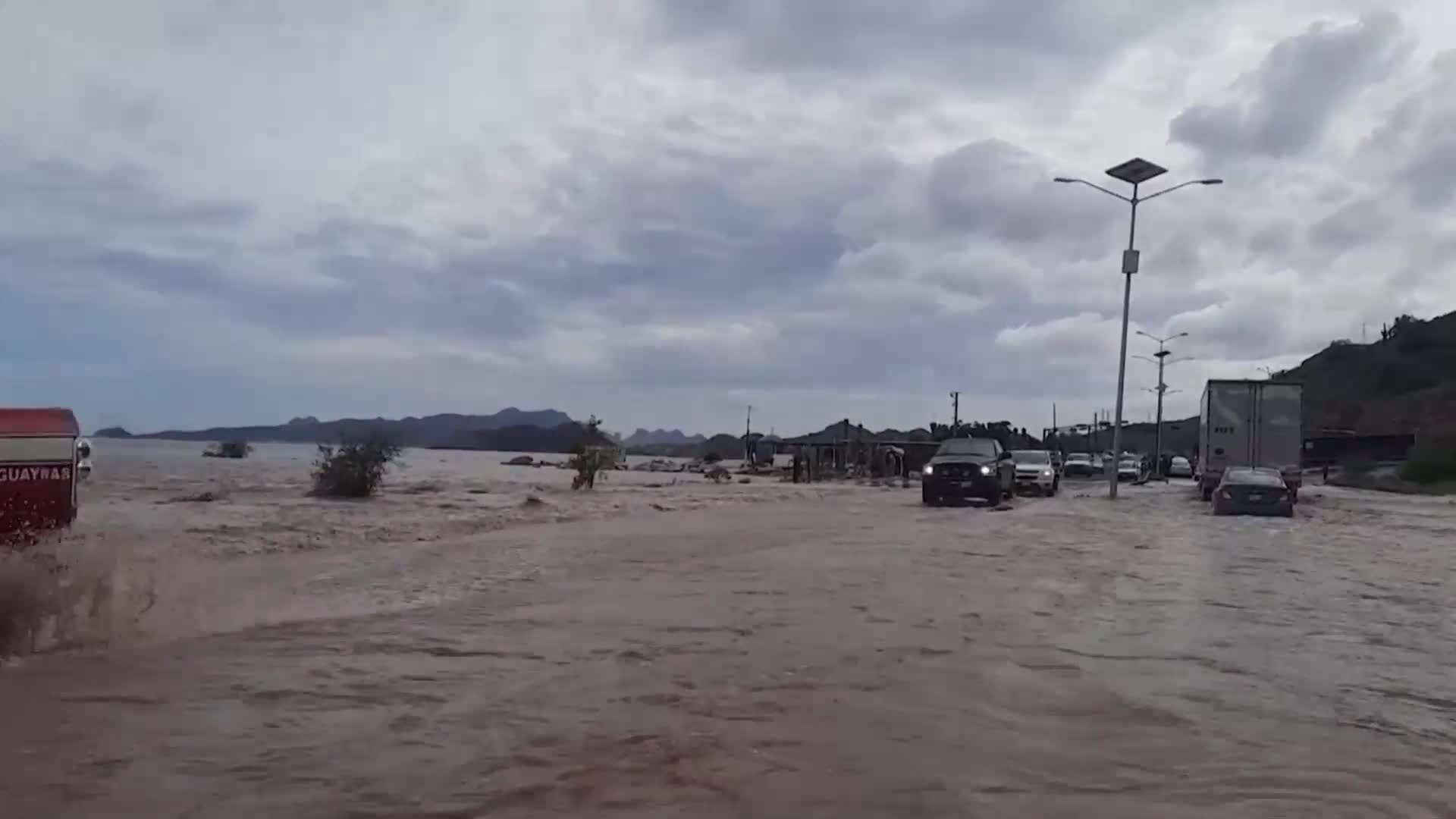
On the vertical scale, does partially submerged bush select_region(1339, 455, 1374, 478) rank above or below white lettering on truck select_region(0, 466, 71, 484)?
above

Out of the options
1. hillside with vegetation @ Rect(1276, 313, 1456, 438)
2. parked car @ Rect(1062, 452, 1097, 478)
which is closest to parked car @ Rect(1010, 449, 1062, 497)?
parked car @ Rect(1062, 452, 1097, 478)

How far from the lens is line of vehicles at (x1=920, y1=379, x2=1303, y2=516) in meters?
29.6

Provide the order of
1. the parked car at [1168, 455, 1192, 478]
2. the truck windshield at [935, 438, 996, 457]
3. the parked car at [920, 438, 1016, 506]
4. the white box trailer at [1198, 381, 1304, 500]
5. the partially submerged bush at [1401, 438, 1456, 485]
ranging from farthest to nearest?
the parked car at [1168, 455, 1192, 478] → the partially submerged bush at [1401, 438, 1456, 485] → the white box trailer at [1198, 381, 1304, 500] → the truck windshield at [935, 438, 996, 457] → the parked car at [920, 438, 1016, 506]

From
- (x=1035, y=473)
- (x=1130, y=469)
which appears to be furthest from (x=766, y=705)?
(x=1130, y=469)

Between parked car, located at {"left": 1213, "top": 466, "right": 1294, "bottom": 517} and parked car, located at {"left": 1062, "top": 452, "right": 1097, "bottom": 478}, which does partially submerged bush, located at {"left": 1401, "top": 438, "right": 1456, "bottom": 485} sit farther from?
parked car, located at {"left": 1213, "top": 466, "right": 1294, "bottom": 517}

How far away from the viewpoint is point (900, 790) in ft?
17.2

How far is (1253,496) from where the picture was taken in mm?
29297

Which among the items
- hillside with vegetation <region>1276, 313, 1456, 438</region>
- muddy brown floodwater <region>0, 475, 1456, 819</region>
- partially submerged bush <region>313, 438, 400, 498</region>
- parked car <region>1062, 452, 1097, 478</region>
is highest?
hillside with vegetation <region>1276, 313, 1456, 438</region>

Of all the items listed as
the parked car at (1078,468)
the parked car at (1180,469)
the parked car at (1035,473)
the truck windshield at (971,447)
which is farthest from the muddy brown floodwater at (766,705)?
the parked car at (1180,469)

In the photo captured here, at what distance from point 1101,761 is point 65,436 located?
954 centimetres

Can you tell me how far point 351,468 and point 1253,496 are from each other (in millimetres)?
22534

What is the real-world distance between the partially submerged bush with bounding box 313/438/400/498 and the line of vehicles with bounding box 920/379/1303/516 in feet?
47.3

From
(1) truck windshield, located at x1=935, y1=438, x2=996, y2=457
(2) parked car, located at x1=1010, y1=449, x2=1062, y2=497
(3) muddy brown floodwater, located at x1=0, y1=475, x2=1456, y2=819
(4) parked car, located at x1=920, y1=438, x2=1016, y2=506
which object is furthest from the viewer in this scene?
(2) parked car, located at x1=1010, y1=449, x2=1062, y2=497

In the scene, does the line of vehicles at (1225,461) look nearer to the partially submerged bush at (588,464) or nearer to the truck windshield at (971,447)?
Result: the truck windshield at (971,447)
